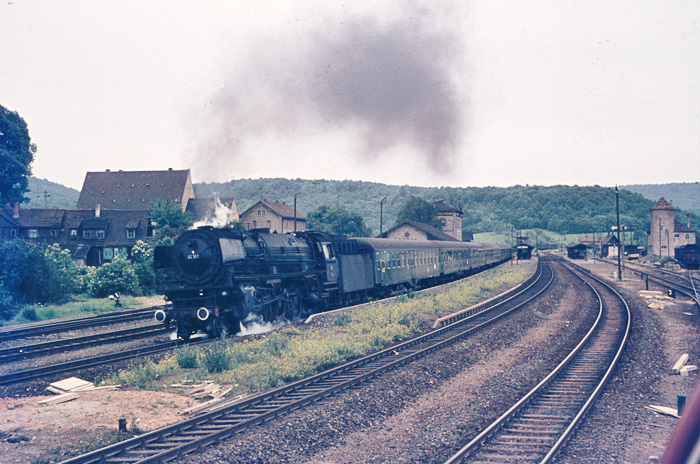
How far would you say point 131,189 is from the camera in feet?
220

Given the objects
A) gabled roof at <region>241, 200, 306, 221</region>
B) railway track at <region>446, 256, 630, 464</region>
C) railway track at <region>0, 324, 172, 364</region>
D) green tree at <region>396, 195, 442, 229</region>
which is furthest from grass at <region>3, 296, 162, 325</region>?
green tree at <region>396, 195, 442, 229</region>

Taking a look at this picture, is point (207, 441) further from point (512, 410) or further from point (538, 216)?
point (538, 216)

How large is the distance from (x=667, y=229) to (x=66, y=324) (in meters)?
89.3

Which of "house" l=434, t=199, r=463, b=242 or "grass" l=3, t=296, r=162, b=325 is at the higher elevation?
"house" l=434, t=199, r=463, b=242

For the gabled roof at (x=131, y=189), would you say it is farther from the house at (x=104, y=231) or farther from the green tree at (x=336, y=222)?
the green tree at (x=336, y=222)

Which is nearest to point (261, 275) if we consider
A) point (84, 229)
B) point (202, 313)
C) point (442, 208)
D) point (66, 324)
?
point (202, 313)

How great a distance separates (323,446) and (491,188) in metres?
152

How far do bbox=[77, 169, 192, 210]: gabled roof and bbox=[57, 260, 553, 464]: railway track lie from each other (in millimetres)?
53988

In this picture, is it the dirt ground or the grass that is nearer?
the dirt ground

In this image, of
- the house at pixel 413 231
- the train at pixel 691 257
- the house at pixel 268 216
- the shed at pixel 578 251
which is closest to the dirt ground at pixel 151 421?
the train at pixel 691 257

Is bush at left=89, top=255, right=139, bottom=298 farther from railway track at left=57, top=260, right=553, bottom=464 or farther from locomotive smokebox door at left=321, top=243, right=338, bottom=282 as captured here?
railway track at left=57, top=260, right=553, bottom=464

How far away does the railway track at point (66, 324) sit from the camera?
20.8m

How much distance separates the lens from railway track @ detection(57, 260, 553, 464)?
27.0 ft

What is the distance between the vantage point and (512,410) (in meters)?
10.4
